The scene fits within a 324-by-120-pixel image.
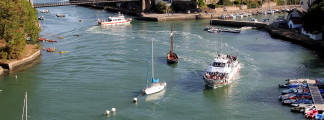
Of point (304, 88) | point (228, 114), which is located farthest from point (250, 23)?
Result: point (228, 114)

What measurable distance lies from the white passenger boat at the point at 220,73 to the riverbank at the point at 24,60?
3006cm

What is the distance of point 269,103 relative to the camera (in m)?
42.4

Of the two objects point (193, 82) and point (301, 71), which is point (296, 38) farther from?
point (193, 82)

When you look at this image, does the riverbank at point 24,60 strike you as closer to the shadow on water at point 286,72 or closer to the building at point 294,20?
the shadow on water at point 286,72

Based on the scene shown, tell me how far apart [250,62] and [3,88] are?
36.0 metres

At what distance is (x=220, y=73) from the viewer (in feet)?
159

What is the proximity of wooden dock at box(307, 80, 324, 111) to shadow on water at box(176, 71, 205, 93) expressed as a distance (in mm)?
12760

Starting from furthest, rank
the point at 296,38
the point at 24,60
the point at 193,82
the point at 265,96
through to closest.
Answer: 1. the point at 296,38
2. the point at 24,60
3. the point at 193,82
4. the point at 265,96

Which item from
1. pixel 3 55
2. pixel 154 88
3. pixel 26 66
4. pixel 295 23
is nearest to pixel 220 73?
pixel 154 88

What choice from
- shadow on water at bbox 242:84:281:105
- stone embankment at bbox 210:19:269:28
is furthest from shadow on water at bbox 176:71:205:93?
stone embankment at bbox 210:19:269:28

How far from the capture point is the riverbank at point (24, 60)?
57.6 metres

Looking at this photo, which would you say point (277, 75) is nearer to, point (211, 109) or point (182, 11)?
point (211, 109)

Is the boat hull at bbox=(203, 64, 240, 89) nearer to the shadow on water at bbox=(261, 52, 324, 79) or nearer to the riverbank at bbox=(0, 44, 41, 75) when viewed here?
the shadow on water at bbox=(261, 52, 324, 79)

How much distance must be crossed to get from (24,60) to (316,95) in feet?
144
